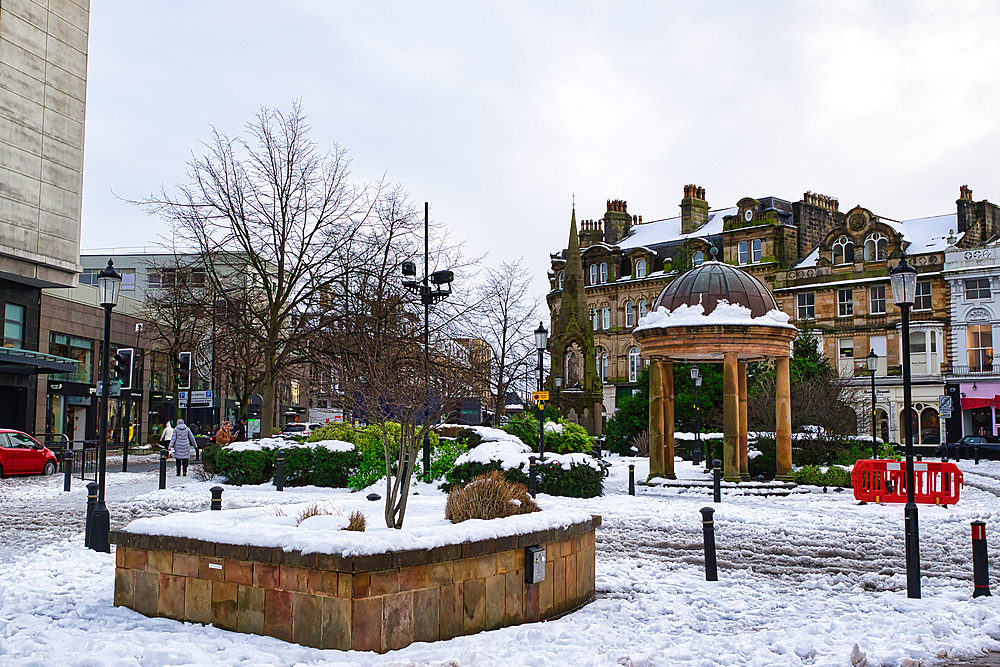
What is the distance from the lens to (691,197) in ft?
212

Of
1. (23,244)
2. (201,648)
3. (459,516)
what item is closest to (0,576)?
(201,648)

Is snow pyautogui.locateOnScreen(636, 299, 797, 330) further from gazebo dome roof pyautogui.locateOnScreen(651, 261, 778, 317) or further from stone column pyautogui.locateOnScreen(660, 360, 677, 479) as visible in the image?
stone column pyautogui.locateOnScreen(660, 360, 677, 479)

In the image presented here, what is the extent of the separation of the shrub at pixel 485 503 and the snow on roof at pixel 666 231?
53.6 meters

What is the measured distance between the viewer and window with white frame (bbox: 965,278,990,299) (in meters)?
48.9

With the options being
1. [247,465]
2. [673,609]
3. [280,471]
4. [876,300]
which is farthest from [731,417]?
[876,300]

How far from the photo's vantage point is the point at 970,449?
42250 mm

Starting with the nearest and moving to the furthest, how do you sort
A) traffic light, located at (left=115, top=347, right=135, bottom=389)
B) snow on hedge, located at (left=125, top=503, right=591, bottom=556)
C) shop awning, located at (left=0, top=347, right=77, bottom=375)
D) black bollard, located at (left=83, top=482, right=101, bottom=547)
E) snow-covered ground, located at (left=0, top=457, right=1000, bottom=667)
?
snow-covered ground, located at (left=0, top=457, right=1000, bottom=667), snow on hedge, located at (left=125, top=503, right=591, bottom=556), black bollard, located at (left=83, top=482, right=101, bottom=547), traffic light, located at (left=115, top=347, right=135, bottom=389), shop awning, located at (left=0, top=347, right=77, bottom=375)

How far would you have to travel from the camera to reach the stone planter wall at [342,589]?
7.10 metres

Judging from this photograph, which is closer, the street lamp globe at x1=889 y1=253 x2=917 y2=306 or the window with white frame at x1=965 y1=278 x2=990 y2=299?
the street lamp globe at x1=889 y1=253 x2=917 y2=306

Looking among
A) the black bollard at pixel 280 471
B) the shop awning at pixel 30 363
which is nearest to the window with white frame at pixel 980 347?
the black bollard at pixel 280 471

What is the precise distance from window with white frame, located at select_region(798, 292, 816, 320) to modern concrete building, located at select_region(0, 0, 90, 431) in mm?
40290

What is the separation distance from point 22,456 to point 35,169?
18240 millimetres

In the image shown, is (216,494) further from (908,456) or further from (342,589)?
(908,456)

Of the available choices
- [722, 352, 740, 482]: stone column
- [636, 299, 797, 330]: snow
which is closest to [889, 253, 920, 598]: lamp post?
[636, 299, 797, 330]: snow
